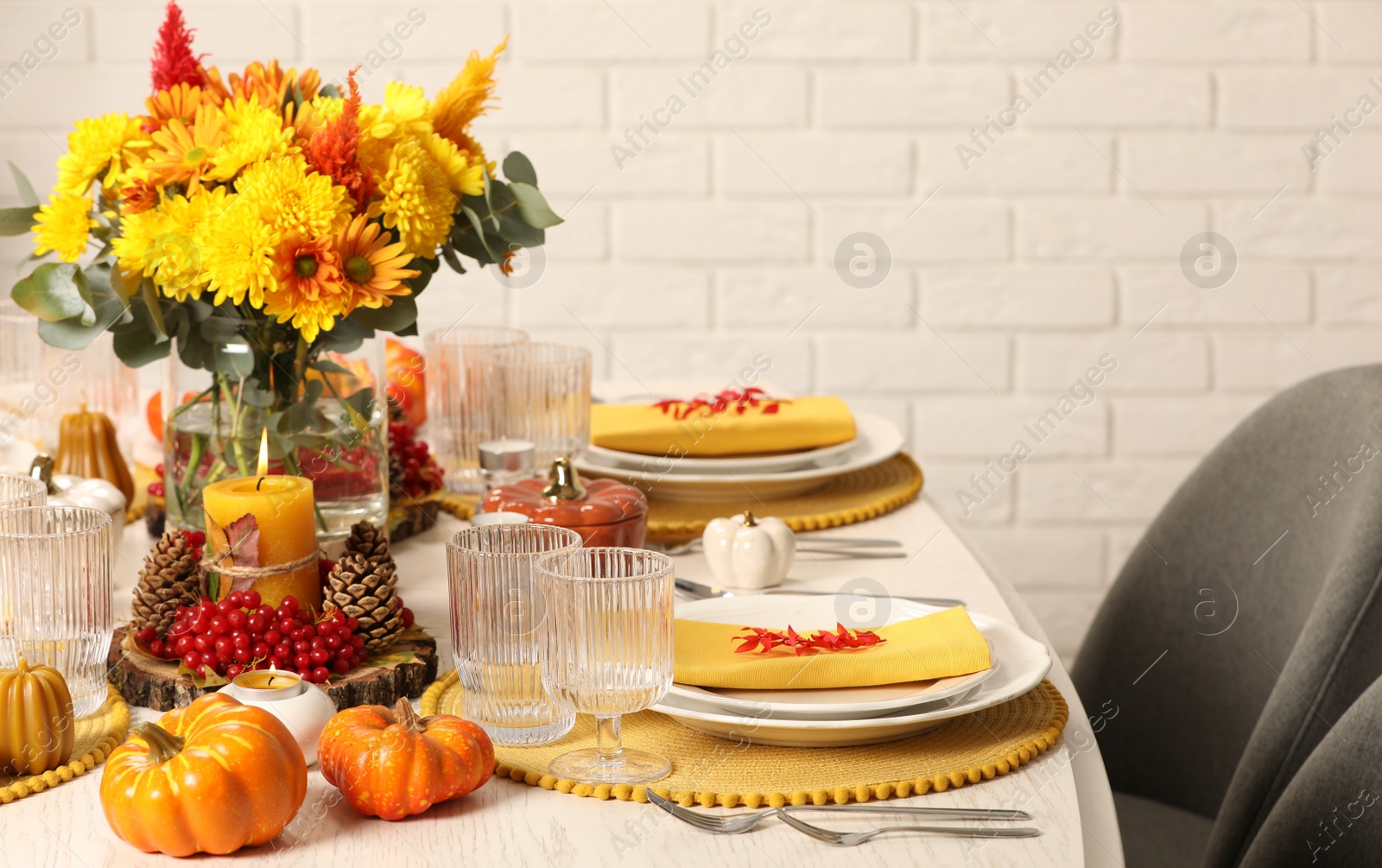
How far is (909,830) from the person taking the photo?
735mm

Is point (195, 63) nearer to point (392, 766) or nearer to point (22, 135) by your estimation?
point (392, 766)

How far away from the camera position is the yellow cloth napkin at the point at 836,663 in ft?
2.81

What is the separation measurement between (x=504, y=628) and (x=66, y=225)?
0.47 m

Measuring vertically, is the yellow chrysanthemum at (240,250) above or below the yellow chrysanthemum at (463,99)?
below

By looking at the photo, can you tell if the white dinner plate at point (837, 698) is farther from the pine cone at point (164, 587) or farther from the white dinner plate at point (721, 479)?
the white dinner plate at point (721, 479)

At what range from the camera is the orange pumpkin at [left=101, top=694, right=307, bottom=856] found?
2.26ft

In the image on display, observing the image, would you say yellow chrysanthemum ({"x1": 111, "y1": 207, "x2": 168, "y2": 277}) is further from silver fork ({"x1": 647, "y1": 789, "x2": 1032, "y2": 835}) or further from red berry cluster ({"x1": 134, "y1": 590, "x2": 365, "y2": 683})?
silver fork ({"x1": 647, "y1": 789, "x2": 1032, "y2": 835})

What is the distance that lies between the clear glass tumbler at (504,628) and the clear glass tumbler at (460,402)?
53 centimetres

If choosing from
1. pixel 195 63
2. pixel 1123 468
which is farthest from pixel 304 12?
pixel 1123 468

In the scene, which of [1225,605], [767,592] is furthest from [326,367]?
[1225,605]

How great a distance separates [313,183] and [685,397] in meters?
0.86

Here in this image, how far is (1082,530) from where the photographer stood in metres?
2.45

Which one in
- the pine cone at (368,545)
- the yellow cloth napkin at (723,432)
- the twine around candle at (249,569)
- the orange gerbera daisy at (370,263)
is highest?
the orange gerbera daisy at (370,263)

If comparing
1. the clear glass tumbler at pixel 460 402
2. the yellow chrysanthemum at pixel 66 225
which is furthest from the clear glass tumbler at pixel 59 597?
the clear glass tumbler at pixel 460 402
